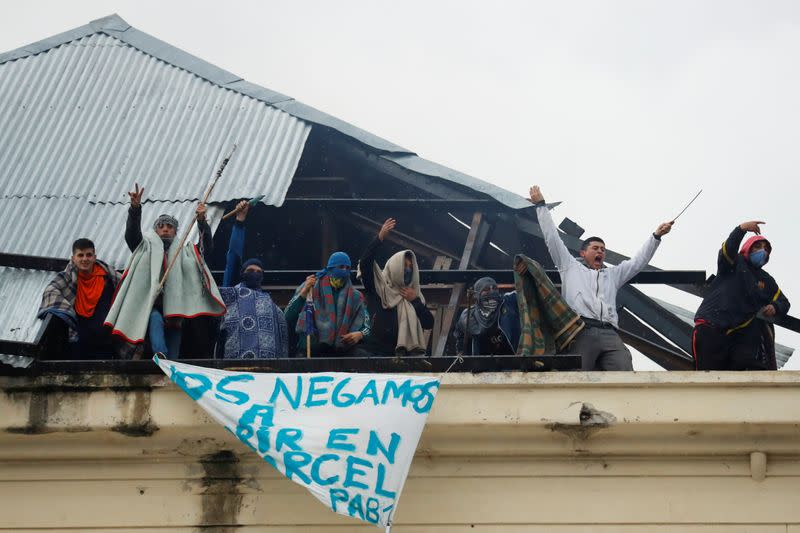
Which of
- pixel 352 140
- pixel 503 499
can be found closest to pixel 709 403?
pixel 503 499

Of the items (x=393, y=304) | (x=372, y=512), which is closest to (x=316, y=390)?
(x=372, y=512)

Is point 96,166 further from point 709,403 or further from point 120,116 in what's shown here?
point 709,403

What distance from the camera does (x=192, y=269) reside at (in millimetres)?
6832

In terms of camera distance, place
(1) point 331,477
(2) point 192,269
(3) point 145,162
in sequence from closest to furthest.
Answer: (1) point 331,477 < (2) point 192,269 < (3) point 145,162

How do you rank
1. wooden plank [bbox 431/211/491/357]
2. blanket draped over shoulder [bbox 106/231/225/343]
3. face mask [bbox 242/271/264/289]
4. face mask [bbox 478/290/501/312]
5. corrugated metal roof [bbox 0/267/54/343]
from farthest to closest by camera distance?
wooden plank [bbox 431/211/491/357]
face mask [bbox 478/290/501/312]
face mask [bbox 242/271/264/289]
corrugated metal roof [bbox 0/267/54/343]
blanket draped over shoulder [bbox 106/231/225/343]

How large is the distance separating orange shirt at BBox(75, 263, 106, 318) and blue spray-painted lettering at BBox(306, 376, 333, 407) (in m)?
1.64

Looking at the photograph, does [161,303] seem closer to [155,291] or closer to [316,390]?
[155,291]

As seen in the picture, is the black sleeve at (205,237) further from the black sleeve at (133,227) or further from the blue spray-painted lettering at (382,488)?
the blue spray-painted lettering at (382,488)

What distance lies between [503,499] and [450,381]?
2.37ft

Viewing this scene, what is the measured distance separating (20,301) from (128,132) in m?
3.00

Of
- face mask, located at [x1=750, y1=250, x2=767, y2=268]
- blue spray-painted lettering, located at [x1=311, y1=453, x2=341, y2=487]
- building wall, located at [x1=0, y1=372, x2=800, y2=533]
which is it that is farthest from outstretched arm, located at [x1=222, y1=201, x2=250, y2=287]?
face mask, located at [x1=750, y1=250, x2=767, y2=268]

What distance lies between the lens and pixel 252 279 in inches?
288

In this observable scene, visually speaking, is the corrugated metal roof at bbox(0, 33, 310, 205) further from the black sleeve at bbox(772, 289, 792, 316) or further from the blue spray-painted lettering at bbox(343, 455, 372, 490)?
the black sleeve at bbox(772, 289, 792, 316)

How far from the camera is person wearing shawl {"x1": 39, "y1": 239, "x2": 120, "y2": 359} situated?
6551mm
